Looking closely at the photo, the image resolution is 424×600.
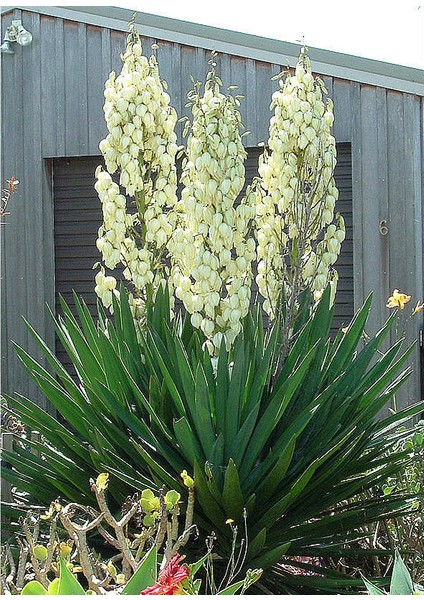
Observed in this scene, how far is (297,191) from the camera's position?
253 centimetres

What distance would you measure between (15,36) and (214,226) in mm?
2378

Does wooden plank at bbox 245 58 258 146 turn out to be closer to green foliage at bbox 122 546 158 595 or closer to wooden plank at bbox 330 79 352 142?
wooden plank at bbox 330 79 352 142

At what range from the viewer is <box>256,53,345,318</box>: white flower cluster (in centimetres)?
251

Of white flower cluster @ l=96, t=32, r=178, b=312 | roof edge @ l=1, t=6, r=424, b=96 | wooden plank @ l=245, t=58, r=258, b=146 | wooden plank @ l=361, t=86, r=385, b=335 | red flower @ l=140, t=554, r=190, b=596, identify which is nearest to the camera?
red flower @ l=140, t=554, r=190, b=596

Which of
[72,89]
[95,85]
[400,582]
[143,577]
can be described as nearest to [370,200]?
[95,85]

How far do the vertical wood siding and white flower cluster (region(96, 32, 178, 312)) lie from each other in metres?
1.40

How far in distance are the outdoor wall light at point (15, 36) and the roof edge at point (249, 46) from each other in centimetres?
8

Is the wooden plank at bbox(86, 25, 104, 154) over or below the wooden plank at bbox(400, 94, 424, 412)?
over

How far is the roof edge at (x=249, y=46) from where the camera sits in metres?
3.73

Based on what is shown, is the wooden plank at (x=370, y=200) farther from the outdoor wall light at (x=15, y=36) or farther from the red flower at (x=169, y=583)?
the red flower at (x=169, y=583)

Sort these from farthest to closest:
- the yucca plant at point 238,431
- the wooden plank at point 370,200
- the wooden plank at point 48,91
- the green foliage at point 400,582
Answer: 1. the wooden plank at point 48,91
2. the wooden plank at point 370,200
3. the yucca plant at point 238,431
4. the green foliage at point 400,582

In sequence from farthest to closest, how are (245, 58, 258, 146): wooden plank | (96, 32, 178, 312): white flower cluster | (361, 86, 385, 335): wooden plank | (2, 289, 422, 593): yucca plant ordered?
1. (245, 58, 258, 146): wooden plank
2. (361, 86, 385, 335): wooden plank
3. (96, 32, 178, 312): white flower cluster
4. (2, 289, 422, 593): yucca plant

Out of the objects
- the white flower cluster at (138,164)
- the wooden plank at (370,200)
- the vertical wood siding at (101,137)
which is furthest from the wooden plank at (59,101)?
the white flower cluster at (138,164)

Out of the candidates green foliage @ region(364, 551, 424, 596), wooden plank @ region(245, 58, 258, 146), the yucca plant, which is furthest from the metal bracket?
green foliage @ region(364, 551, 424, 596)
